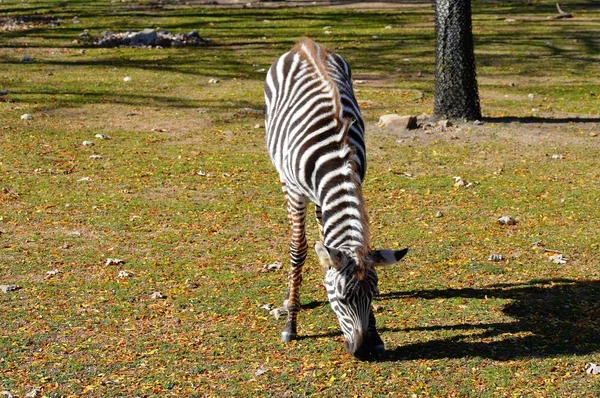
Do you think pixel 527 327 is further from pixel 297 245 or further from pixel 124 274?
pixel 124 274

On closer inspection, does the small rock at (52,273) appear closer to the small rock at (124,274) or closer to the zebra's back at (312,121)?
the small rock at (124,274)

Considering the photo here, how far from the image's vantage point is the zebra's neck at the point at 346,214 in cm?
684

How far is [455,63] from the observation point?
49.1ft

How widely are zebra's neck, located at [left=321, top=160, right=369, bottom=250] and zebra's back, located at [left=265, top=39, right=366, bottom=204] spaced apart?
9cm

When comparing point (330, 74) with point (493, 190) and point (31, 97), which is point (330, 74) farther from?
point (31, 97)

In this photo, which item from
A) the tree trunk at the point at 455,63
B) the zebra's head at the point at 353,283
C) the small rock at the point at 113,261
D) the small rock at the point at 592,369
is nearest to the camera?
the zebra's head at the point at 353,283

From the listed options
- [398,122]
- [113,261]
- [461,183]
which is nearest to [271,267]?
[113,261]

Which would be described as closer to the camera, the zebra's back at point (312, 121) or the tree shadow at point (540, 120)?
the zebra's back at point (312, 121)

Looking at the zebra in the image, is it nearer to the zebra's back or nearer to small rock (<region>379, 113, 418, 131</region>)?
the zebra's back

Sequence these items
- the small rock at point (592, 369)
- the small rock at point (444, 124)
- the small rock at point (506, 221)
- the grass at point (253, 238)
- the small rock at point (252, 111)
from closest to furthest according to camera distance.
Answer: the small rock at point (592, 369) → the grass at point (253, 238) → the small rock at point (506, 221) → the small rock at point (444, 124) → the small rock at point (252, 111)

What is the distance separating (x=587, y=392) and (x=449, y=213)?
4.66 metres

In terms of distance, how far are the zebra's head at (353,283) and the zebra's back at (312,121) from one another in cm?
79

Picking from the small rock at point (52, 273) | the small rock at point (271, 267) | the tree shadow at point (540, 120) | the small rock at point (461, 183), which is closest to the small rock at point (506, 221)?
the small rock at point (461, 183)

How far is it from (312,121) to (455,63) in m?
7.75
